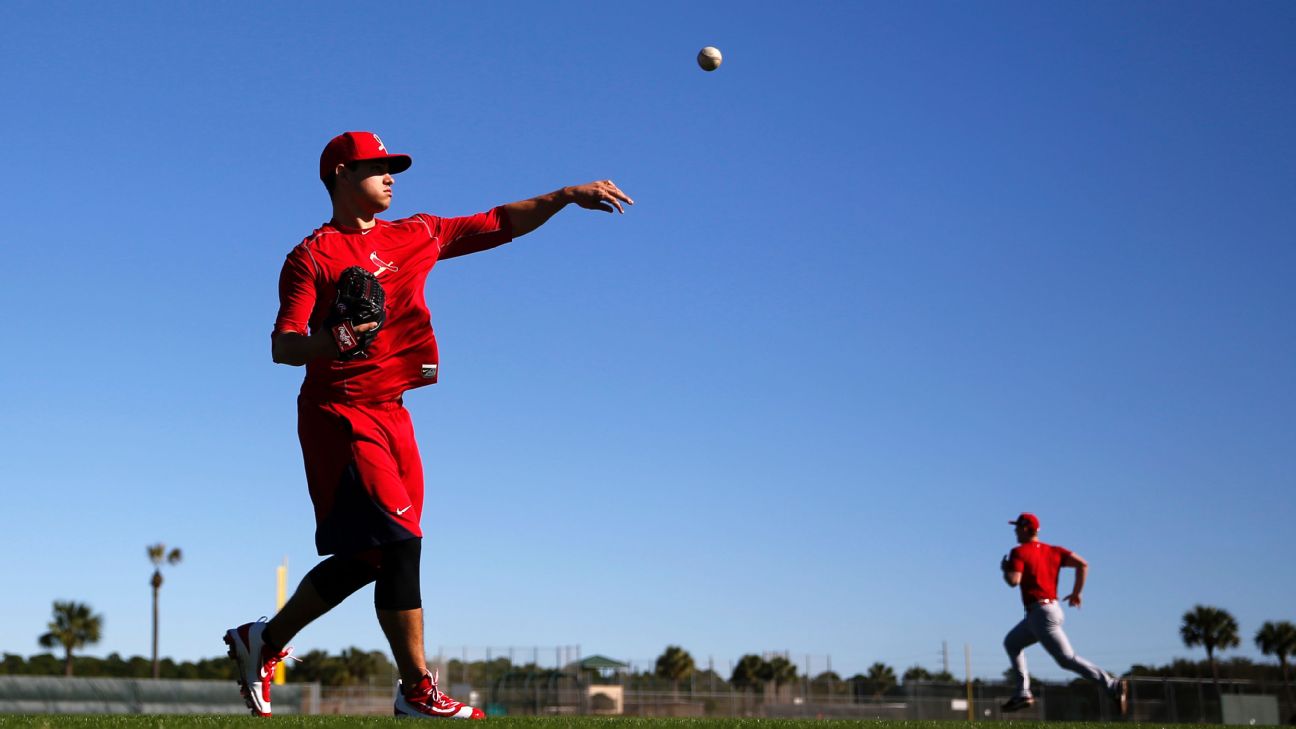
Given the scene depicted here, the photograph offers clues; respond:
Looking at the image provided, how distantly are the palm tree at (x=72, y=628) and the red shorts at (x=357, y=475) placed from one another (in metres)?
73.7

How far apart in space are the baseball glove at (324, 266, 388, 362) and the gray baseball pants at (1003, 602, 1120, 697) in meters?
7.97

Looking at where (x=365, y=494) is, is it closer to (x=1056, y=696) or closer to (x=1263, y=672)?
(x=1056, y=696)

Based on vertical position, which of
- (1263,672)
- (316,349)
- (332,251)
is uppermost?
(332,251)

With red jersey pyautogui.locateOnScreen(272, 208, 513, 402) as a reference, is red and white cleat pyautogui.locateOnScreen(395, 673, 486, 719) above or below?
below

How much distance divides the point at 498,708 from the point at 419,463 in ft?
133

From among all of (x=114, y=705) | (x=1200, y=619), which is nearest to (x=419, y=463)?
(x=114, y=705)

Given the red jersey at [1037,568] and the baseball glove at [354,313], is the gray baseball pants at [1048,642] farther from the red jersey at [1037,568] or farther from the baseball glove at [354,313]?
the baseball glove at [354,313]

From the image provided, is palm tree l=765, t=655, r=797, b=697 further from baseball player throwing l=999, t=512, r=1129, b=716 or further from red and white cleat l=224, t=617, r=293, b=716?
red and white cleat l=224, t=617, r=293, b=716

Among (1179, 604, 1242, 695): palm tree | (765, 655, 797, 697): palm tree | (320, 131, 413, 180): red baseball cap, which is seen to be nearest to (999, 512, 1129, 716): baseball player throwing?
(320, 131, 413, 180): red baseball cap

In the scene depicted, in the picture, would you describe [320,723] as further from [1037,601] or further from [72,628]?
[72,628]

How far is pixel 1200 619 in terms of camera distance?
7294 cm

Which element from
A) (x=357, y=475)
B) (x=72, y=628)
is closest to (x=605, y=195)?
(x=357, y=475)

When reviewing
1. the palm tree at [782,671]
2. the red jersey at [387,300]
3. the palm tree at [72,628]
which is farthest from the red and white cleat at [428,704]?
the palm tree at [72,628]

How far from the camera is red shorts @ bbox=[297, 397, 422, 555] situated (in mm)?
5289
